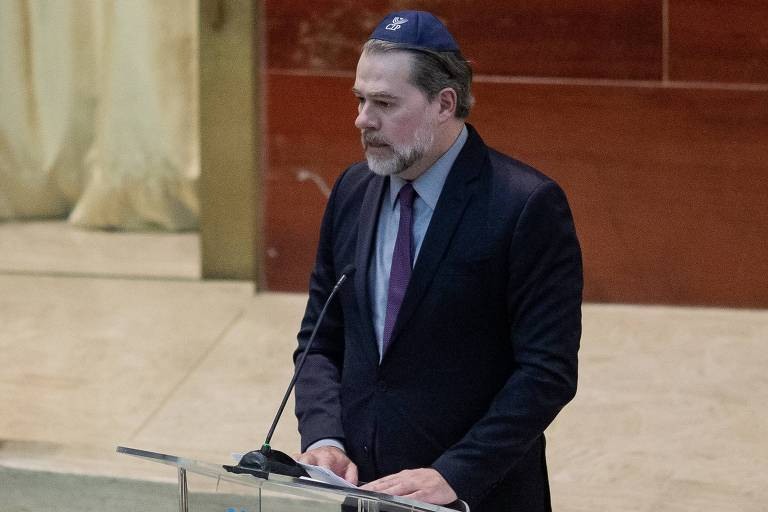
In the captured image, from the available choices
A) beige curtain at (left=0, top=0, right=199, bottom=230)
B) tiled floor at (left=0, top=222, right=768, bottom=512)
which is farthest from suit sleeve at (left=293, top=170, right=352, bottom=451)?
beige curtain at (left=0, top=0, right=199, bottom=230)

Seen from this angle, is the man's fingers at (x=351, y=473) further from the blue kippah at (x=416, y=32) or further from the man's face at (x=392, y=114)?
the blue kippah at (x=416, y=32)

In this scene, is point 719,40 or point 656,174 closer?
point 719,40

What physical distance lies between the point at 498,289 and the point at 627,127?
130 inches

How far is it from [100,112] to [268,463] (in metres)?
4.52

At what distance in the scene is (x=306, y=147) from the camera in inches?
221

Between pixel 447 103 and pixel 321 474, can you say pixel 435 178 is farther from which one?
pixel 321 474

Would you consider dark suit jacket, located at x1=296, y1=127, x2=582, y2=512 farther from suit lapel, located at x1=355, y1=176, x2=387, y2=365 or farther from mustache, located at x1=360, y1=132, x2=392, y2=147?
mustache, located at x1=360, y1=132, x2=392, y2=147

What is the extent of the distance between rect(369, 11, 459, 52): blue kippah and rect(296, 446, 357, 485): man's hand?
72cm

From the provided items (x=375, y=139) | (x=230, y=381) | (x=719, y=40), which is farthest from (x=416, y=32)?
(x=719, y=40)

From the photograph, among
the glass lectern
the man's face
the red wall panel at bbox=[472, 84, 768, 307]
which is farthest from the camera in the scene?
the red wall panel at bbox=[472, 84, 768, 307]

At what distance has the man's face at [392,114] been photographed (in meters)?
2.19

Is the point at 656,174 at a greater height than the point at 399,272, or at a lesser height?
lesser

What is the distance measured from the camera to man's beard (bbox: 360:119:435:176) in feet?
7.30

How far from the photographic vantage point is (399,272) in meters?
2.30
